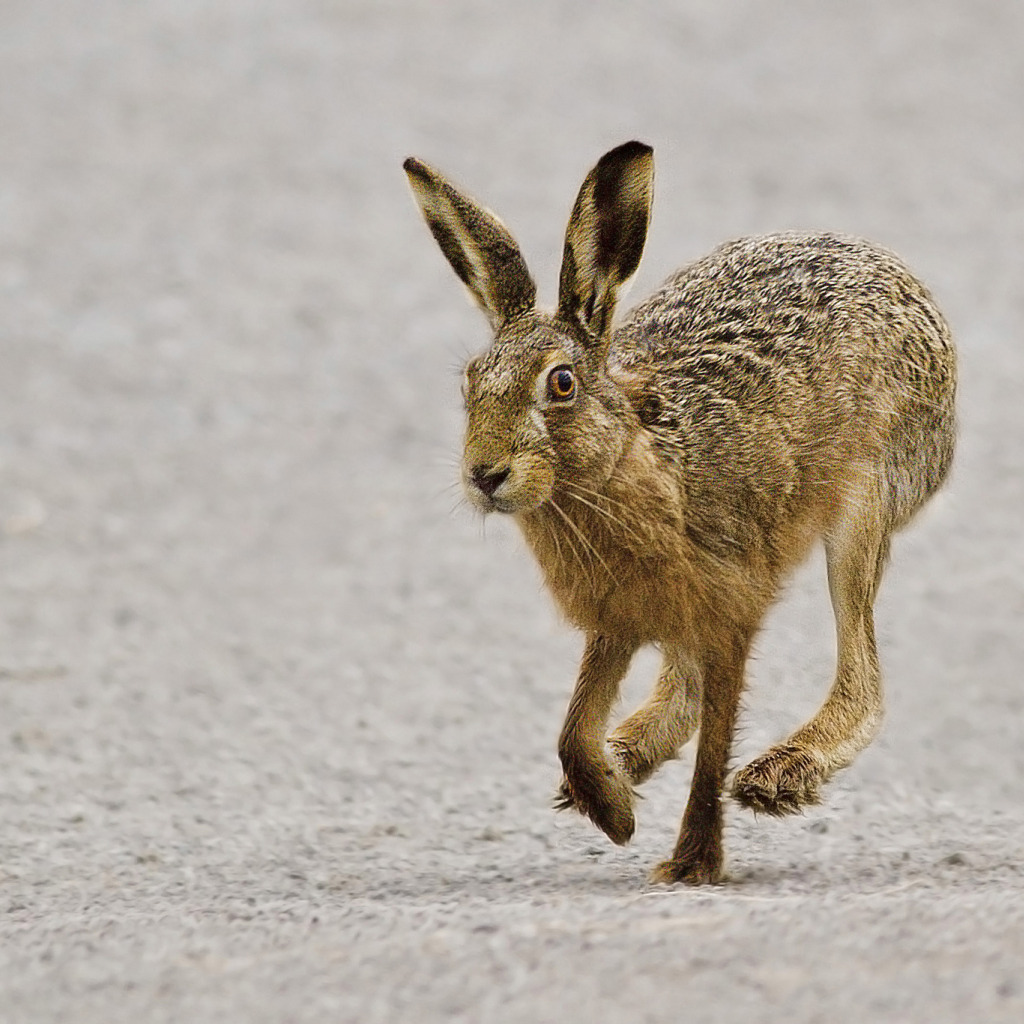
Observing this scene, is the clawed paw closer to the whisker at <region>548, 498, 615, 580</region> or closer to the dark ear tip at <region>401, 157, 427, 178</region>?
the whisker at <region>548, 498, 615, 580</region>

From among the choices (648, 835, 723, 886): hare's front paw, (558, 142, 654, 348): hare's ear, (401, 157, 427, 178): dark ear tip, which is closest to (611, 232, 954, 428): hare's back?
(558, 142, 654, 348): hare's ear

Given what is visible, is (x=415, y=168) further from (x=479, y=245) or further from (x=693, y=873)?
(x=693, y=873)

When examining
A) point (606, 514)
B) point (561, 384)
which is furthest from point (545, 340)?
point (606, 514)

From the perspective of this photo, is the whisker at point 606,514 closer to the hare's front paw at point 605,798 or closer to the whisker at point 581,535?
the whisker at point 581,535

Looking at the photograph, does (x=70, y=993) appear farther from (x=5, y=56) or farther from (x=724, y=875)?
(x=5, y=56)

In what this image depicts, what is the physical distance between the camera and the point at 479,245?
244 inches

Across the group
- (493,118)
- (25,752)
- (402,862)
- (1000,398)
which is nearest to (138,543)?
(25,752)

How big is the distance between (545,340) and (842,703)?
6.86 ft

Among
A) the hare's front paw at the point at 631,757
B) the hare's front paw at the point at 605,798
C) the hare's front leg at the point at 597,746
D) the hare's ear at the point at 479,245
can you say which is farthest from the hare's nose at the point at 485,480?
the hare's front paw at the point at 631,757

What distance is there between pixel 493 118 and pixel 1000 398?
6.95 metres

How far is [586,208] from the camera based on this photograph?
6.03m

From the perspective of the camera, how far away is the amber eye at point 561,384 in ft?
19.4

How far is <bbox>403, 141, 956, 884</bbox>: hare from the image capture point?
6.04 meters

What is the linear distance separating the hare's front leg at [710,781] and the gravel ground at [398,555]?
20 cm
